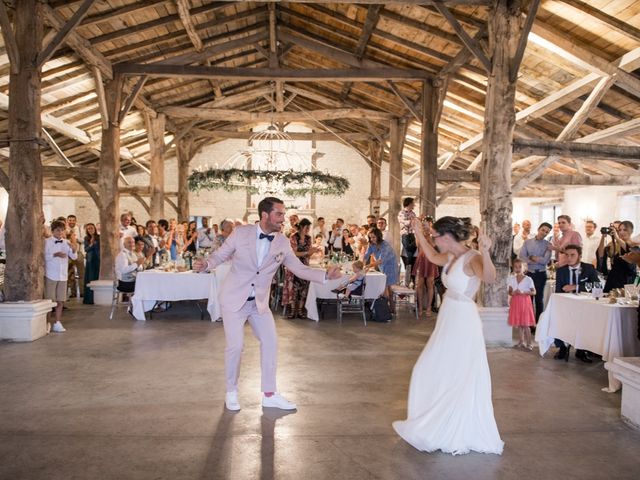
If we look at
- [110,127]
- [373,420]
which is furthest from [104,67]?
[373,420]

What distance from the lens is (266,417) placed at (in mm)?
3869

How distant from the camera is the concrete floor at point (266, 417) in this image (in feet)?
10.0

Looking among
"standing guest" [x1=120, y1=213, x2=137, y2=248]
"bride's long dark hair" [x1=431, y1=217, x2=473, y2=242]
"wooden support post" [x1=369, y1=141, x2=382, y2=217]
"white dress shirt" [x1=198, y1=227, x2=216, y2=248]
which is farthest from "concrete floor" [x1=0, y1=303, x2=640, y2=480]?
"wooden support post" [x1=369, y1=141, x2=382, y2=217]

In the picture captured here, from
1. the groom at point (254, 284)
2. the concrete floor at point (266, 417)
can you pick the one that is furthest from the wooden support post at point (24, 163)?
the groom at point (254, 284)

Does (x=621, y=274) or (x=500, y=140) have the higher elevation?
(x=500, y=140)

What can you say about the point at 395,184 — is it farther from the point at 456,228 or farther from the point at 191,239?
the point at 456,228

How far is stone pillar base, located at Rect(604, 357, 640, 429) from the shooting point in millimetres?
3785

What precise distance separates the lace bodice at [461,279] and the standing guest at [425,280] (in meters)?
5.21

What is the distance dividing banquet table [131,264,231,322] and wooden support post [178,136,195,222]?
8.34 meters

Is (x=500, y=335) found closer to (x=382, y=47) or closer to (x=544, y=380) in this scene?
(x=544, y=380)

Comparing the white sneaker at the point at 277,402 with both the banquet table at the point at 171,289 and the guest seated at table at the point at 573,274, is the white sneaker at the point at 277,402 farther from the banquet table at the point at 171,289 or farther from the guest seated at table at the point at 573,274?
the banquet table at the point at 171,289

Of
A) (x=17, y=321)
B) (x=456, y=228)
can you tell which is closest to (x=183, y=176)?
(x=17, y=321)

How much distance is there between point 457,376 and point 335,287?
5.02 meters

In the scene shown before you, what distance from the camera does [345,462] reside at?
3.13m
